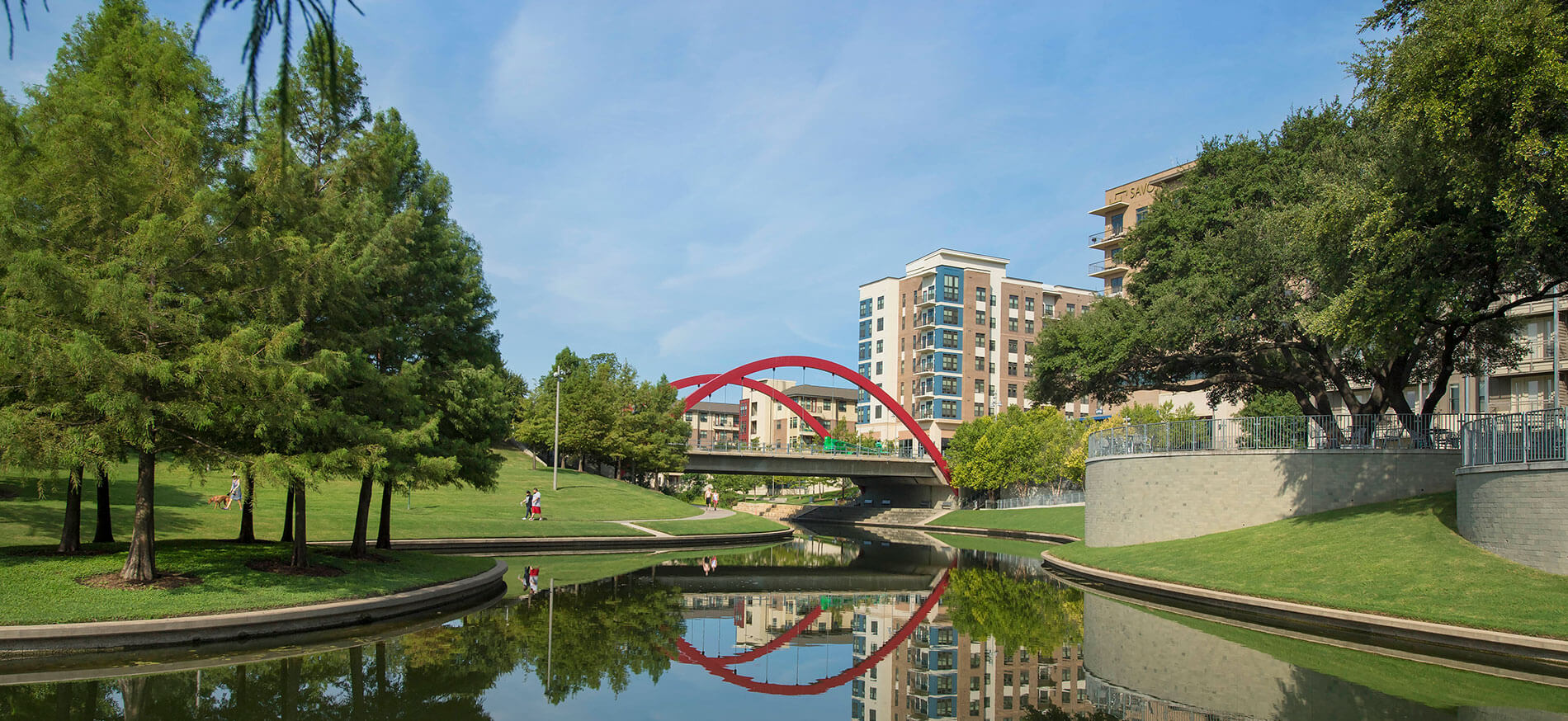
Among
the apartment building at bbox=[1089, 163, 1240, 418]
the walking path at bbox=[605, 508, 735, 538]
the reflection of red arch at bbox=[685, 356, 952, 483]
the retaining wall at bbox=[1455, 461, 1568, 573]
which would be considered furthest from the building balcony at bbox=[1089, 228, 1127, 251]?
the retaining wall at bbox=[1455, 461, 1568, 573]

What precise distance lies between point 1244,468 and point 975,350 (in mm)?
66121

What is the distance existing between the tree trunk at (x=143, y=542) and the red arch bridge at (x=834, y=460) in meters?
51.0

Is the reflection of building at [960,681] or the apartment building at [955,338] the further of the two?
the apartment building at [955,338]

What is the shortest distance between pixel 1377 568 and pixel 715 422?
129605 mm

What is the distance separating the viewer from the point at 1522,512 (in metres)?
18.0

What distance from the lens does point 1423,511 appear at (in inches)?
898

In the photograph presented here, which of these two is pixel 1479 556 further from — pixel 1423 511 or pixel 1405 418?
pixel 1405 418

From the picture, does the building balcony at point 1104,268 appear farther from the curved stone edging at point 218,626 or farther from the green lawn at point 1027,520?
the curved stone edging at point 218,626

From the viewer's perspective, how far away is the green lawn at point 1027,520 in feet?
160

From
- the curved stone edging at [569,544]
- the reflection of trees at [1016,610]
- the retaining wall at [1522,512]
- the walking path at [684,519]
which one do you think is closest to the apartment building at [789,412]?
the walking path at [684,519]

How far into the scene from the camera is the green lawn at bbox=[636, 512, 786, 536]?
135 ft

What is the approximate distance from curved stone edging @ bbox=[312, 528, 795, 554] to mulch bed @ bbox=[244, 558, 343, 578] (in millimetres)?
7881

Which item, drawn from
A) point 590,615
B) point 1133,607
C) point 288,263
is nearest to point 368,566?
point 590,615

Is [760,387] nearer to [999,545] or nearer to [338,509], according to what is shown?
[999,545]
